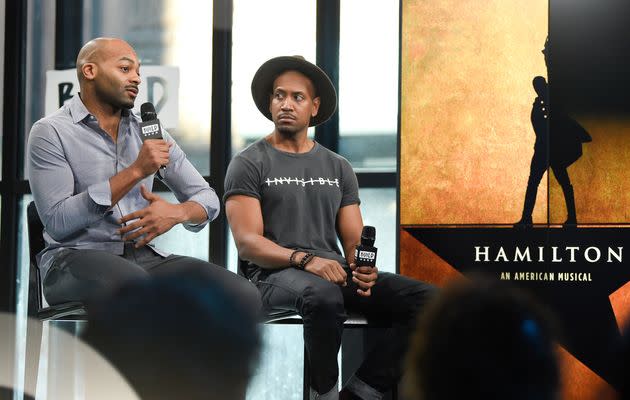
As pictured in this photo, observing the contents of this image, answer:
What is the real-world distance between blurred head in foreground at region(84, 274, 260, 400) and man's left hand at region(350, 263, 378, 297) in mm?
2293

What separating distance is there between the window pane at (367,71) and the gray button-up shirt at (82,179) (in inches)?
57.9

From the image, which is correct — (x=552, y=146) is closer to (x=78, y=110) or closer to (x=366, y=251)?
(x=366, y=251)

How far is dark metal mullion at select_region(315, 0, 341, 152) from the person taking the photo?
439 cm

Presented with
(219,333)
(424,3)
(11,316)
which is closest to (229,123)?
(424,3)

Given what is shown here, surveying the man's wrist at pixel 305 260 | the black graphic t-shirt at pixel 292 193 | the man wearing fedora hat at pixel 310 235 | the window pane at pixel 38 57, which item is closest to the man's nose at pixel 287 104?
the man wearing fedora hat at pixel 310 235

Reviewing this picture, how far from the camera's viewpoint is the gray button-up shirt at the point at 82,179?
2.77 m

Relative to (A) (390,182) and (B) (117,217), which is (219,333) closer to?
(B) (117,217)

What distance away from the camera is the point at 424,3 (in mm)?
3613

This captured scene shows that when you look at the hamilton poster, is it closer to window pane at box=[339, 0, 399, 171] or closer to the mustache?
the mustache

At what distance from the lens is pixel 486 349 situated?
568 mm

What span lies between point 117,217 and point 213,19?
6.57 feet

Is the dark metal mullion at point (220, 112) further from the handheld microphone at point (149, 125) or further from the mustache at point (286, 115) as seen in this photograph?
the handheld microphone at point (149, 125)

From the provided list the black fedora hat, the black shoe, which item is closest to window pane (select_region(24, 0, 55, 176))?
the black fedora hat

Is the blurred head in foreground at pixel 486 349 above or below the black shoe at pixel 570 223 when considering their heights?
below
